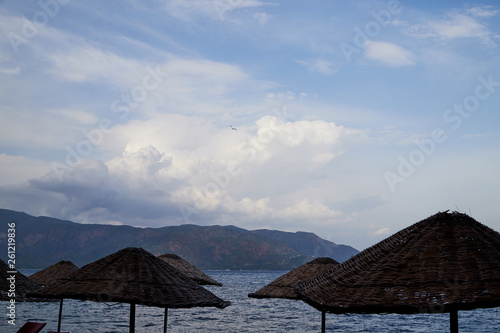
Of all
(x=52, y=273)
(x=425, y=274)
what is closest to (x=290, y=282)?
(x=425, y=274)

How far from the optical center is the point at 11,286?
1304 cm

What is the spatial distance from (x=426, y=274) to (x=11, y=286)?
37.6ft

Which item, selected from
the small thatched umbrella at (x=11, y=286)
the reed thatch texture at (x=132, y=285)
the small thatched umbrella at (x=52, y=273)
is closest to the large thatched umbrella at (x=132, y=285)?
the reed thatch texture at (x=132, y=285)

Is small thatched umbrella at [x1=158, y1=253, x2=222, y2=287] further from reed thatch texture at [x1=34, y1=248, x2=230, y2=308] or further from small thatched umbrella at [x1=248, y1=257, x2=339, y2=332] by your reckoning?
reed thatch texture at [x1=34, y1=248, x2=230, y2=308]

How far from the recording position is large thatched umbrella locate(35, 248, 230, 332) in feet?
28.8

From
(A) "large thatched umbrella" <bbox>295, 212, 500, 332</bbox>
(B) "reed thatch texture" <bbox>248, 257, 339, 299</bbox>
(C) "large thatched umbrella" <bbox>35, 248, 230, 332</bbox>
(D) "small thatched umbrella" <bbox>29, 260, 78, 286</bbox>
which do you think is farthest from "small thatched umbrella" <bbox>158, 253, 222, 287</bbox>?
(A) "large thatched umbrella" <bbox>295, 212, 500, 332</bbox>

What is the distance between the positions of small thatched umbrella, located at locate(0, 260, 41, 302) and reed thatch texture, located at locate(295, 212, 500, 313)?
30.8 feet

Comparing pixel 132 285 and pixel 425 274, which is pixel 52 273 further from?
pixel 425 274

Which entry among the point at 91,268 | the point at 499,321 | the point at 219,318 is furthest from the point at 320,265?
the point at 499,321

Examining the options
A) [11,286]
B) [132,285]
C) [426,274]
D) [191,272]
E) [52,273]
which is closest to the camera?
[426,274]

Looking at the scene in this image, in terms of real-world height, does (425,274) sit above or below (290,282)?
above

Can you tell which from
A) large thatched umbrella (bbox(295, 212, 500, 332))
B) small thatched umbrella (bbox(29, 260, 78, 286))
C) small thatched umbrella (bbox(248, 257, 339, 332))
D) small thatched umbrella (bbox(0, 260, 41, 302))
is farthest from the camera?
small thatched umbrella (bbox(29, 260, 78, 286))

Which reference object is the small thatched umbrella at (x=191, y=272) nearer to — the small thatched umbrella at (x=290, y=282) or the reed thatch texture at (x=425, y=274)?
the small thatched umbrella at (x=290, y=282)

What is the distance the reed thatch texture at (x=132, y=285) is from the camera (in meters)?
8.78
